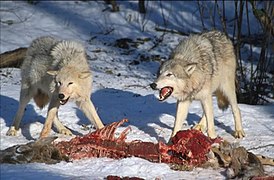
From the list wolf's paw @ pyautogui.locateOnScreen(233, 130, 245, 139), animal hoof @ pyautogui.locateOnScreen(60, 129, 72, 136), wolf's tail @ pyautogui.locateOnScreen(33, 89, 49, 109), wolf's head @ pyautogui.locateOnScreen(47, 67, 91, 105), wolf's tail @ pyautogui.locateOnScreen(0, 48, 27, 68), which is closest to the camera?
wolf's head @ pyautogui.locateOnScreen(47, 67, 91, 105)

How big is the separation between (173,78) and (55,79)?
1475mm

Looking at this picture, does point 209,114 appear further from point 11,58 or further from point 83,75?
point 11,58

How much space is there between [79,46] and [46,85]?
0.72m

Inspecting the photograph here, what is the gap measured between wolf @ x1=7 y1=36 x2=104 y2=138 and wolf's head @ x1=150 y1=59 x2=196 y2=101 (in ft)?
3.33

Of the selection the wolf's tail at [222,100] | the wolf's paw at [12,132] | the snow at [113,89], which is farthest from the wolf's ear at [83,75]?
the wolf's tail at [222,100]

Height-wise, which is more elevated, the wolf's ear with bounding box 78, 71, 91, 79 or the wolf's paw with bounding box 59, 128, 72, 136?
the wolf's ear with bounding box 78, 71, 91, 79

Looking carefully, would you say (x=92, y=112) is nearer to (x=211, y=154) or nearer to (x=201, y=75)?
(x=201, y=75)

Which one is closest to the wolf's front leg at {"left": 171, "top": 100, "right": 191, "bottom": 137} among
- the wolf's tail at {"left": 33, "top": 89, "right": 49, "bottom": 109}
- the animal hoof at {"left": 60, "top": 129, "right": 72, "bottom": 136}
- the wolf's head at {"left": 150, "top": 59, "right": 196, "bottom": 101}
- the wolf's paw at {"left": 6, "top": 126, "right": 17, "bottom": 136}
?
the wolf's head at {"left": 150, "top": 59, "right": 196, "bottom": 101}

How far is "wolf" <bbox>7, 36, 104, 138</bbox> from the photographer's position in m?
7.48

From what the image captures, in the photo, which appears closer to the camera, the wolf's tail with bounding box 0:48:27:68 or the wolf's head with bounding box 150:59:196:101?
the wolf's head with bounding box 150:59:196:101

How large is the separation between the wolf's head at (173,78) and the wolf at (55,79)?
3.33 ft

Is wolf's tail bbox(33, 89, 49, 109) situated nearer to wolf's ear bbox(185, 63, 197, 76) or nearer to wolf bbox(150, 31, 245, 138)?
wolf bbox(150, 31, 245, 138)

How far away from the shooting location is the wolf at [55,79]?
748cm

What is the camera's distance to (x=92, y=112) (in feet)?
26.0
